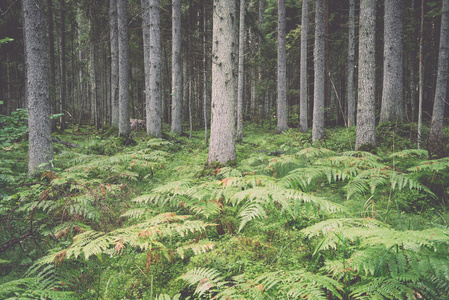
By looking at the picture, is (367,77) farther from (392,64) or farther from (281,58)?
(281,58)

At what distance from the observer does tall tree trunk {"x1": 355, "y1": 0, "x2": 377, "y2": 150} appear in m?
6.31

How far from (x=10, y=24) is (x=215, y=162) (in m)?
16.1

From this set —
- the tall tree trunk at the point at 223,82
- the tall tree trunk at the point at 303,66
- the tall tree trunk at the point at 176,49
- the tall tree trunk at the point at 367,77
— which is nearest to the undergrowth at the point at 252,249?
the tall tree trunk at the point at 223,82

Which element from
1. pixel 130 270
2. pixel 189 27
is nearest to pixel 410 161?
pixel 130 270

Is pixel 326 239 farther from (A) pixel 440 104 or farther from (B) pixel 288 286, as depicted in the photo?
(A) pixel 440 104

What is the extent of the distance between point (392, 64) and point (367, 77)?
392 centimetres

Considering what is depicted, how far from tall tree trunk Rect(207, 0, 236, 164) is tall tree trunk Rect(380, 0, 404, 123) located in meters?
7.21

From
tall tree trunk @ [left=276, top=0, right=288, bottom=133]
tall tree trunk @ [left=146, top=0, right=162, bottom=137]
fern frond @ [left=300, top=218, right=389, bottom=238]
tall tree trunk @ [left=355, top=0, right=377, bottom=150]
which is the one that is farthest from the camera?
tall tree trunk @ [left=276, top=0, right=288, bottom=133]

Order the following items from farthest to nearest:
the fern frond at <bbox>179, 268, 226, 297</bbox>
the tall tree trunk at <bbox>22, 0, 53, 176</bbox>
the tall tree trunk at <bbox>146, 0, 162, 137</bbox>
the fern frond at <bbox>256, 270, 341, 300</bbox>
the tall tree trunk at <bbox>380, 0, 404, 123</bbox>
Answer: the tall tree trunk at <bbox>146, 0, 162, 137</bbox>
the tall tree trunk at <bbox>380, 0, 404, 123</bbox>
the tall tree trunk at <bbox>22, 0, 53, 176</bbox>
the fern frond at <bbox>179, 268, 226, 297</bbox>
the fern frond at <bbox>256, 270, 341, 300</bbox>

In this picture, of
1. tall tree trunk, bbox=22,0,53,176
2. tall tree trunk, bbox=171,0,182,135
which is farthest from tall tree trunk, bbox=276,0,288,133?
tall tree trunk, bbox=22,0,53,176

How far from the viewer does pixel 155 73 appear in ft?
33.3

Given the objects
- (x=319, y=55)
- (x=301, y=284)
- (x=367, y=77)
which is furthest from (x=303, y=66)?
(x=301, y=284)

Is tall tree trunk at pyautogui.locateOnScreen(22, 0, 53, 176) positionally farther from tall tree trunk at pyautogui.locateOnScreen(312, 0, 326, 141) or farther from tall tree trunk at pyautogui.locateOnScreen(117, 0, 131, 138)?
tall tree trunk at pyautogui.locateOnScreen(312, 0, 326, 141)

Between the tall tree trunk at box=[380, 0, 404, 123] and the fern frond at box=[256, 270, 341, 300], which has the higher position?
the tall tree trunk at box=[380, 0, 404, 123]
